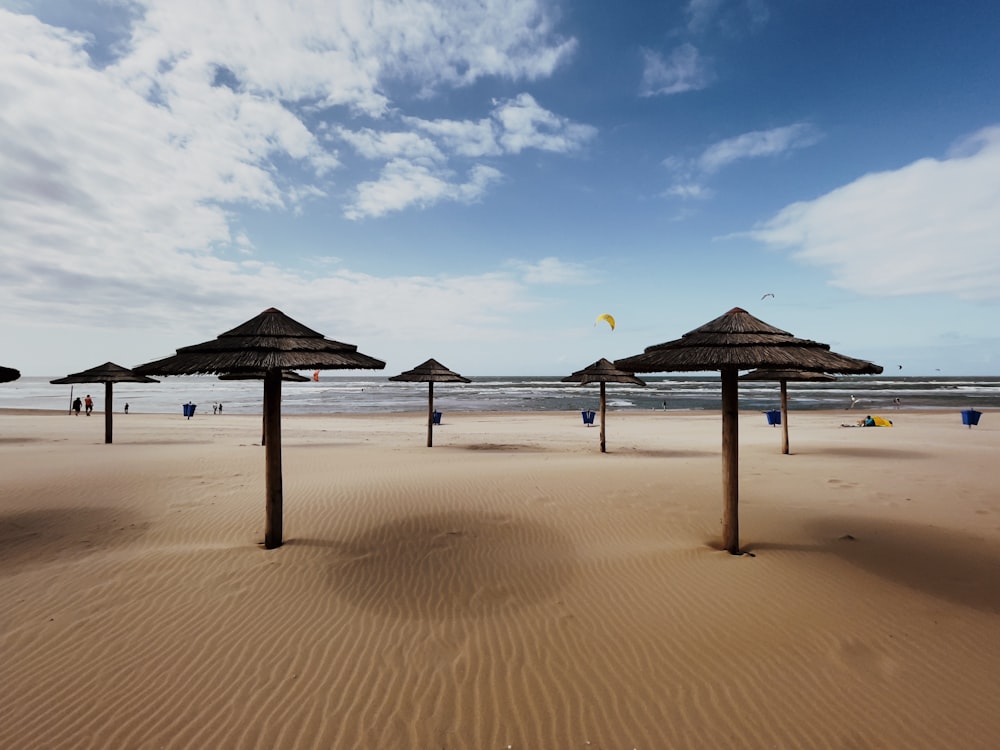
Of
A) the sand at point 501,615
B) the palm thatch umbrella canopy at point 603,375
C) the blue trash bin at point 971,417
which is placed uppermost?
the palm thatch umbrella canopy at point 603,375

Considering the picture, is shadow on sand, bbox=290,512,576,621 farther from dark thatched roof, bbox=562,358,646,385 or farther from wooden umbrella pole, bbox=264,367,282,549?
dark thatched roof, bbox=562,358,646,385

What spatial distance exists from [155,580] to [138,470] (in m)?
7.19

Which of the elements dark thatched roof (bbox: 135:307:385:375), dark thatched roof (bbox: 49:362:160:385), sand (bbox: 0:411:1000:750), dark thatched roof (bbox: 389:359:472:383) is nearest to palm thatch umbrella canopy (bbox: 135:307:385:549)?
dark thatched roof (bbox: 135:307:385:375)

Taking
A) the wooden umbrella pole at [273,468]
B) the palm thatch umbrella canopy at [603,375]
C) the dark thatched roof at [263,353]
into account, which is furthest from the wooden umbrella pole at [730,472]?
the palm thatch umbrella canopy at [603,375]

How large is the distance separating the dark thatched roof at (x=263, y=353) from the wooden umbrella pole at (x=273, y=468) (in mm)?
357

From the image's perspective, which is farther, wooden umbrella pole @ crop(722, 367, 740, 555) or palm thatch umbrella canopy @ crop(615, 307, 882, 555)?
wooden umbrella pole @ crop(722, 367, 740, 555)

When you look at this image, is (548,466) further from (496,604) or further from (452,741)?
(452,741)

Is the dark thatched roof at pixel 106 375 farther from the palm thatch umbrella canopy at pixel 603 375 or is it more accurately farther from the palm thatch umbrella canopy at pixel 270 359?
the palm thatch umbrella canopy at pixel 603 375

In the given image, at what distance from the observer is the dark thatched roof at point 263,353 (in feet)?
19.7

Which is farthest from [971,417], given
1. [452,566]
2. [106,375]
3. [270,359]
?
[106,375]

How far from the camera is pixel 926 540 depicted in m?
6.47

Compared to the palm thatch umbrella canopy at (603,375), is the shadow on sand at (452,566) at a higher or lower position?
lower

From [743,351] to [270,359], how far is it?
577cm

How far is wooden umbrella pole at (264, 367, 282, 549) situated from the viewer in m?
6.37
